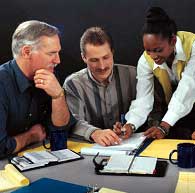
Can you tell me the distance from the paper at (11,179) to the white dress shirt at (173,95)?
2.98ft

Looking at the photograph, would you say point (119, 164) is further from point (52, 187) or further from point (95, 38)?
point (95, 38)

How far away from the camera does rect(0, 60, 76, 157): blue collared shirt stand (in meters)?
1.91

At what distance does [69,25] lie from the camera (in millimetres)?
3059

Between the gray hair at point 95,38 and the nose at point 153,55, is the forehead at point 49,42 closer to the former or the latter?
the gray hair at point 95,38

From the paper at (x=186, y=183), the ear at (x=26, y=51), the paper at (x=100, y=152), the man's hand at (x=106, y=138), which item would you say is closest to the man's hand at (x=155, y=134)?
the man's hand at (x=106, y=138)

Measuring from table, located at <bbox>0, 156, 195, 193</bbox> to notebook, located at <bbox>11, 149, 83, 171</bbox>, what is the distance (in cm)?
3

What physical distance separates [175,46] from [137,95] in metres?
0.38

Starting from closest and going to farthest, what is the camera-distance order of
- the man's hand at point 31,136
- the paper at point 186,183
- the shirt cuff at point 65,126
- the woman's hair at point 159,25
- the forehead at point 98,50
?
the paper at point 186,183 < the man's hand at point 31,136 < the shirt cuff at point 65,126 < the woman's hair at point 159,25 < the forehead at point 98,50

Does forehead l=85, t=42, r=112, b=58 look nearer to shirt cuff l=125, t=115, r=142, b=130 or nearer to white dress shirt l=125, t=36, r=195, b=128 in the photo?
white dress shirt l=125, t=36, r=195, b=128

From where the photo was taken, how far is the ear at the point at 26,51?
2.01 meters

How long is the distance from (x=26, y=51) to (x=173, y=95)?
0.89 meters

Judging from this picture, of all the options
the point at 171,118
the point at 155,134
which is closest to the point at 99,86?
the point at 171,118

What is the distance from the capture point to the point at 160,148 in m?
1.82

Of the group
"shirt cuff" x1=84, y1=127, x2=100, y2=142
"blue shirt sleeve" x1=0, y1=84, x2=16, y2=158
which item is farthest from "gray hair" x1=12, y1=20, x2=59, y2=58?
"shirt cuff" x1=84, y1=127, x2=100, y2=142
